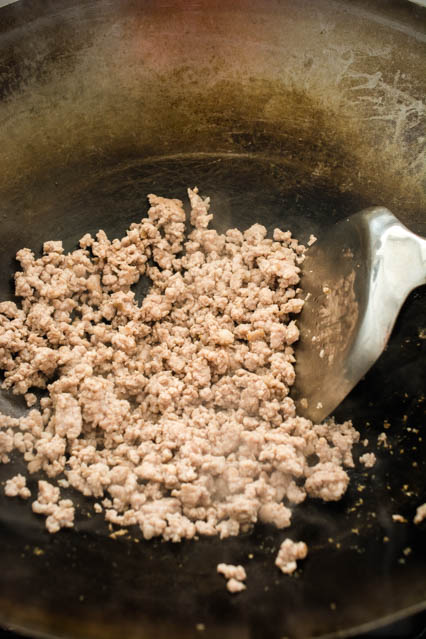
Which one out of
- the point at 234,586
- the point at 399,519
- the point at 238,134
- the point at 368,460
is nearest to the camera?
the point at 234,586

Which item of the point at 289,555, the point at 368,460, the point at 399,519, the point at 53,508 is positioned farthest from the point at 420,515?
the point at 53,508

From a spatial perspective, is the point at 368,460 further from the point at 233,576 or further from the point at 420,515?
the point at 233,576

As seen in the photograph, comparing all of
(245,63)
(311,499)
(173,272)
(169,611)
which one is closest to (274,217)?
(173,272)

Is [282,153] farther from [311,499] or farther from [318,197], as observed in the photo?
[311,499]

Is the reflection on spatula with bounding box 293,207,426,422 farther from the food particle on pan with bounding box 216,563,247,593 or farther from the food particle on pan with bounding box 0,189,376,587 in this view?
the food particle on pan with bounding box 216,563,247,593

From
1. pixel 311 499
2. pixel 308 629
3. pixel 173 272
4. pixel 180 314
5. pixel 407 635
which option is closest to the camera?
pixel 308 629

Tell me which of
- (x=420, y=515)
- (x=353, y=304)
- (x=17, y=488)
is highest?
(x=353, y=304)

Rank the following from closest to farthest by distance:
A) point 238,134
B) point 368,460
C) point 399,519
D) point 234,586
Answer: point 234,586
point 399,519
point 368,460
point 238,134

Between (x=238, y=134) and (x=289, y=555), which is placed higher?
(x=238, y=134)
